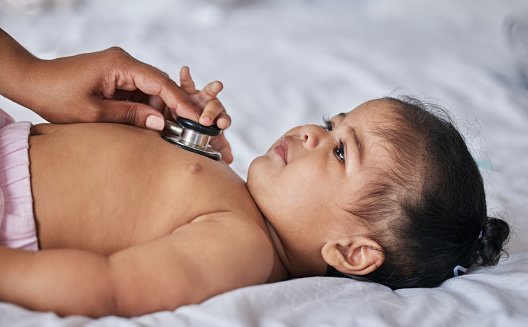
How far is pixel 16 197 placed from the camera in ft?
3.33

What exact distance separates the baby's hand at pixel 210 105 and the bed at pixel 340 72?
20 cm

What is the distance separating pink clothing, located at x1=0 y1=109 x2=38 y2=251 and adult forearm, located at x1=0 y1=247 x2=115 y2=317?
0.12 m

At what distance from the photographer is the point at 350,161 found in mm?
1199

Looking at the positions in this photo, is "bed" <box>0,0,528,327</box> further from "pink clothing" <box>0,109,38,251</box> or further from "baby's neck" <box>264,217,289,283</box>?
"pink clothing" <box>0,109,38,251</box>

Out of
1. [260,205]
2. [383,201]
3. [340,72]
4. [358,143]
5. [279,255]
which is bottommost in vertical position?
[279,255]

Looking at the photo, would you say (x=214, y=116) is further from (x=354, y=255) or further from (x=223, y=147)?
(x=354, y=255)

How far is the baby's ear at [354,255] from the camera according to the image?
3.86 feet

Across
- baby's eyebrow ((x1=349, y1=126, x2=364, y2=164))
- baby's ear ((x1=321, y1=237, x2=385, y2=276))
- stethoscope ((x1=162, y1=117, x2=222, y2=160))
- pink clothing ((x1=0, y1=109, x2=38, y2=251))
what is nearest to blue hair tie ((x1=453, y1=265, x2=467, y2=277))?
baby's ear ((x1=321, y1=237, x2=385, y2=276))

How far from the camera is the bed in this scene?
3.20ft

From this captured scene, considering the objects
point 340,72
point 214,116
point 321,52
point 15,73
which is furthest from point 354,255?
point 321,52

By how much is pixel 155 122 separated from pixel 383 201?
581mm

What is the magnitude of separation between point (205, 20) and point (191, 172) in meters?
1.72

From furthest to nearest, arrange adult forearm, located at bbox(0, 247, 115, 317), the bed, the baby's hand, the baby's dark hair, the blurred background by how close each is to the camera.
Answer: the blurred background, the baby's hand, the baby's dark hair, the bed, adult forearm, located at bbox(0, 247, 115, 317)

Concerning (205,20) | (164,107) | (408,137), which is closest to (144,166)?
(164,107)
